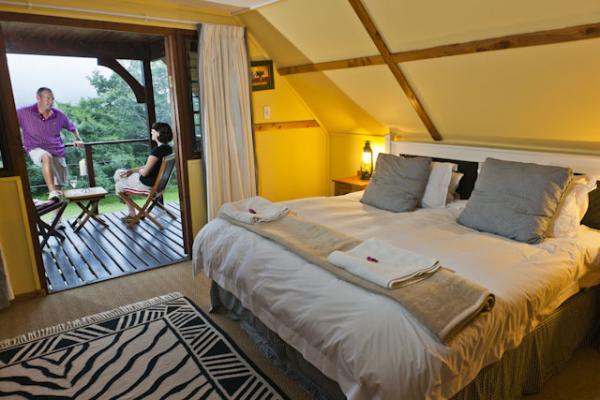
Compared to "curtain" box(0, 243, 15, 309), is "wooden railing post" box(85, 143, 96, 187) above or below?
above

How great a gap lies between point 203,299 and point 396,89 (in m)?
2.22

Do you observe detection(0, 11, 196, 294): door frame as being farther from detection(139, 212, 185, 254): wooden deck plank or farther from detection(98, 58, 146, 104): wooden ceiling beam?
detection(98, 58, 146, 104): wooden ceiling beam

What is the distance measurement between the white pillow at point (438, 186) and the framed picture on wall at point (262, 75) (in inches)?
73.7

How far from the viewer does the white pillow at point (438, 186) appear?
10.3 feet

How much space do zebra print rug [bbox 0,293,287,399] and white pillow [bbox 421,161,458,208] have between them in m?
1.77

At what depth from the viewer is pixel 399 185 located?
3158 millimetres

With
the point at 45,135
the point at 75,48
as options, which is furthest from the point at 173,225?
the point at 75,48

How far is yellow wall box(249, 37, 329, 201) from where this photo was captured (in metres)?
4.25

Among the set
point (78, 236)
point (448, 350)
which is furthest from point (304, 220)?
point (78, 236)

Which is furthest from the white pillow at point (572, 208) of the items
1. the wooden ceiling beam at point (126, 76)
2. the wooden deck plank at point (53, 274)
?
the wooden ceiling beam at point (126, 76)

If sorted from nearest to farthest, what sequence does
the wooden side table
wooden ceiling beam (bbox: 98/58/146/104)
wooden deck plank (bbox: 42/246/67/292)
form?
1. wooden deck plank (bbox: 42/246/67/292)
2. the wooden side table
3. wooden ceiling beam (bbox: 98/58/146/104)

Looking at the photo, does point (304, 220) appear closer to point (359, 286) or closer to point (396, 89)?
point (359, 286)

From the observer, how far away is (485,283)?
73.3 inches

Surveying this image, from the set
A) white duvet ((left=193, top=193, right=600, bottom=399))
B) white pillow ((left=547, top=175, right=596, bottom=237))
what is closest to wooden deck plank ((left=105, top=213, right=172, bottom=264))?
white duvet ((left=193, top=193, right=600, bottom=399))
